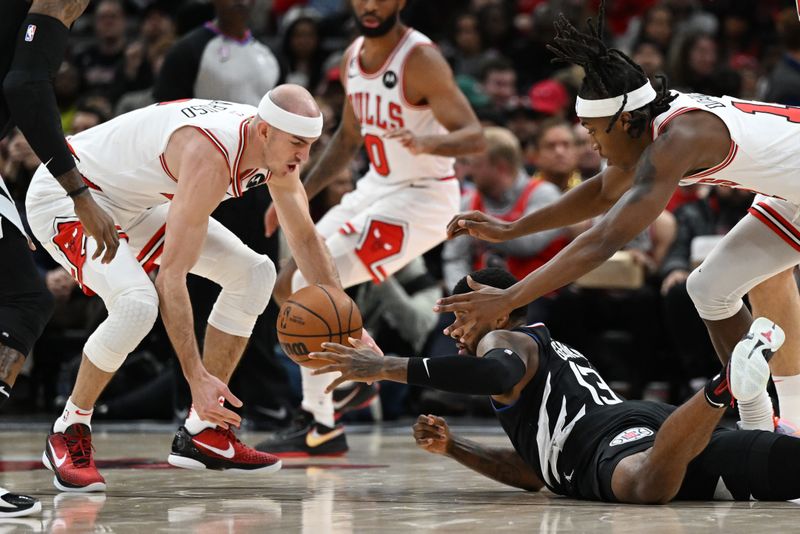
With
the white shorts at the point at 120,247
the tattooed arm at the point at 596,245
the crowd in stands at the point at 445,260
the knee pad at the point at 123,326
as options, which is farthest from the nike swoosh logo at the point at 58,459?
the crowd in stands at the point at 445,260

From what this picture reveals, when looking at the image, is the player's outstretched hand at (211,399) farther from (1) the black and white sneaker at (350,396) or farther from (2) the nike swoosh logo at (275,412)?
(2) the nike swoosh logo at (275,412)

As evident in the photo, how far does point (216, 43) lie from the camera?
7969mm

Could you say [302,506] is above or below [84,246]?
below

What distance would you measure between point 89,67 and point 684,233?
669cm

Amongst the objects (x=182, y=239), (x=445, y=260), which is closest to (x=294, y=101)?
(x=182, y=239)

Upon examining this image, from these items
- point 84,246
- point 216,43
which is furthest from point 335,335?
point 216,43

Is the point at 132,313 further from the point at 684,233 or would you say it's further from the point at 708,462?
the point at 684,233

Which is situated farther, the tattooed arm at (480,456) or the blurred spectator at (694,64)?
the blurred spectator at (694,64)

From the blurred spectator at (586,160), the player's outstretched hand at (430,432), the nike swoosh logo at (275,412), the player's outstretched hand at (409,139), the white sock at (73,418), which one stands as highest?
the player's outstretched hand at (409,139)

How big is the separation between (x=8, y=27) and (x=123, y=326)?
1.25 meters

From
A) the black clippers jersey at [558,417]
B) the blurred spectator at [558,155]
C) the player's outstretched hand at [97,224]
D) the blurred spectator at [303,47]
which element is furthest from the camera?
the blurred spectator at [303,47]

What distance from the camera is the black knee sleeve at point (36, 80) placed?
4.62 m

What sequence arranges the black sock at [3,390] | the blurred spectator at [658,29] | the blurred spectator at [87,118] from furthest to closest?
the blurred spectator at [658,29], the blurred spectator at [87,118], the black sock at [3,390]

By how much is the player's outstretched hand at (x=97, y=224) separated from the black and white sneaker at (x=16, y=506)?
3.40 feet
